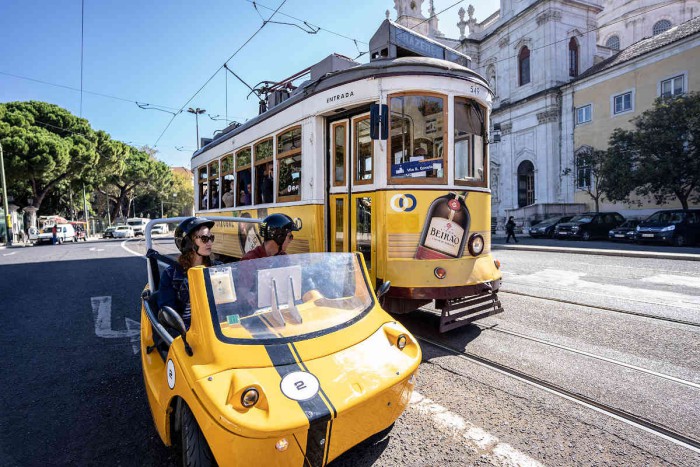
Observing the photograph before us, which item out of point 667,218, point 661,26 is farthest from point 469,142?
point 661,26

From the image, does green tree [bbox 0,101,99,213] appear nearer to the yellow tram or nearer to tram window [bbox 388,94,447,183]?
the yellow tram

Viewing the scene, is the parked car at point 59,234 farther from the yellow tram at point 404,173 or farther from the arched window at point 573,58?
the arched window at point 573,58

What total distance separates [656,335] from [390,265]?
3.39 metres

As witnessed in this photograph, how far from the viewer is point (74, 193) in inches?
1687

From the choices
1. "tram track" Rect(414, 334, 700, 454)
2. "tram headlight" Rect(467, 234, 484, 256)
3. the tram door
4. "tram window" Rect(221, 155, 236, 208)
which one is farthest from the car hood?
"tram window" Rect(221, 155, 236, 208)

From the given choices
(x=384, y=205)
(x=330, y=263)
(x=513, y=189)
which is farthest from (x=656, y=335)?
(x=513, y=189)

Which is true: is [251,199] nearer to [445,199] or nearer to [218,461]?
[445,199]

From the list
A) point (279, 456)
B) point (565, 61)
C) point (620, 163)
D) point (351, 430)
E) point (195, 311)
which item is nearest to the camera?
point (279, 456)

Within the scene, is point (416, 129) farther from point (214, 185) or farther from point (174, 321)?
point (214, 185)

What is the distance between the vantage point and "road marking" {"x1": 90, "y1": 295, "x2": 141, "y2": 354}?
201 inches

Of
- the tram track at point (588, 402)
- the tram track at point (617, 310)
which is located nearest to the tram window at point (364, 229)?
the tram track at point (588, 402)

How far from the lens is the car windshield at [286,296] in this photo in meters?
2.35

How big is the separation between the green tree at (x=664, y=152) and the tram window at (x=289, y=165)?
2171cm

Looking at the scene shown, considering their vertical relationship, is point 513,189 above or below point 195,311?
above
